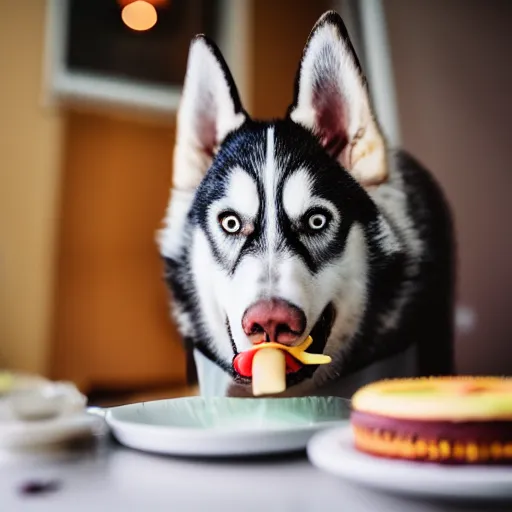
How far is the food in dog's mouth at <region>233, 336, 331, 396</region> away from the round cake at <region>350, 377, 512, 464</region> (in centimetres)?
27

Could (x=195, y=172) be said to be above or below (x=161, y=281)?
above

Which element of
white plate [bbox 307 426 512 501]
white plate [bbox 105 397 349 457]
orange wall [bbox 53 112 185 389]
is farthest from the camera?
orange wall [bbox 53 112 185 389]

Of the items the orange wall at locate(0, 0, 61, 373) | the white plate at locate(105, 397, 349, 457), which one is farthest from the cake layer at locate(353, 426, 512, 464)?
the orange wall at locate(0, 0, 61, 373)

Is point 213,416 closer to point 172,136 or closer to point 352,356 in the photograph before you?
point 352,356

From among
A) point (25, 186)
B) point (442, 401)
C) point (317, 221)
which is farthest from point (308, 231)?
point (25, 186)

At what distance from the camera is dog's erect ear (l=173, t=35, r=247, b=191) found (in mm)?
986

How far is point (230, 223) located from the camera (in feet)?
3.10

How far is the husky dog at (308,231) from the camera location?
91 centimetres

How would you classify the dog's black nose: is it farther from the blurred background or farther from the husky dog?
the blurred background

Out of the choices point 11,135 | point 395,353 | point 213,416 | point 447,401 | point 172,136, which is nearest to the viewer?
point 447,401

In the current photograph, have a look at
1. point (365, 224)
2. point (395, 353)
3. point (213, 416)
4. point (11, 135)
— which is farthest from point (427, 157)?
point (11, 135)

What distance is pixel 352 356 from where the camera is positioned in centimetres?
96

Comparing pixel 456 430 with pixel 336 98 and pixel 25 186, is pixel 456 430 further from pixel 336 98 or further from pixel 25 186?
pixel 25 186

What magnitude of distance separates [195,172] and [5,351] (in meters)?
0.52
